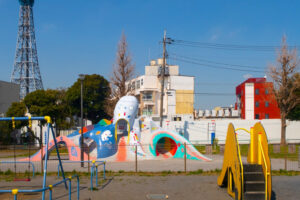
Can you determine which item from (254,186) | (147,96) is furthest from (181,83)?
(254,186)

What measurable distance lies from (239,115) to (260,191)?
187 feet

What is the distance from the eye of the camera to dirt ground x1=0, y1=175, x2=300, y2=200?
11773mm

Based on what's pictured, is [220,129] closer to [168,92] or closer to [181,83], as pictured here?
[168,92]

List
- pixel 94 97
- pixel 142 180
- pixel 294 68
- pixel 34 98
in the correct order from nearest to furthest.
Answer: pixel 142 180 → pixel 294 68 → pixel 34 98 → pixel 94 97

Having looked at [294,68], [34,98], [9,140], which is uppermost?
[294,68]

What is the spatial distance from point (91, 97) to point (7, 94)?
40.3ft

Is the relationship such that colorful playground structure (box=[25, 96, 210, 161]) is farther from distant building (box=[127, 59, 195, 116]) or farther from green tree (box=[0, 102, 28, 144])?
distant building (box=[127, 59, 195, 116])

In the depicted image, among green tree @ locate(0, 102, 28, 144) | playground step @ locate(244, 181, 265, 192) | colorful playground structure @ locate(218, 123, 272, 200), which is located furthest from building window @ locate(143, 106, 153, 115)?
playground step @ locate(244, 181, 265, 192)

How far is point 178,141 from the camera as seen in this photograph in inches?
993

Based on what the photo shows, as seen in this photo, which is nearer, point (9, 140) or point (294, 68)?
point (294, 68)

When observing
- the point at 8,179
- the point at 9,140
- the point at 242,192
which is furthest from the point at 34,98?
the point at 242,192

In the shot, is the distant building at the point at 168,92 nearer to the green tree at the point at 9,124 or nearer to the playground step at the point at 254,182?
the green tree at the point at 9,124

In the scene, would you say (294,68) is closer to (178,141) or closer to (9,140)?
(178,141)

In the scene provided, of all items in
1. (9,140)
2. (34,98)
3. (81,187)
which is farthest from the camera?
(34,98)
